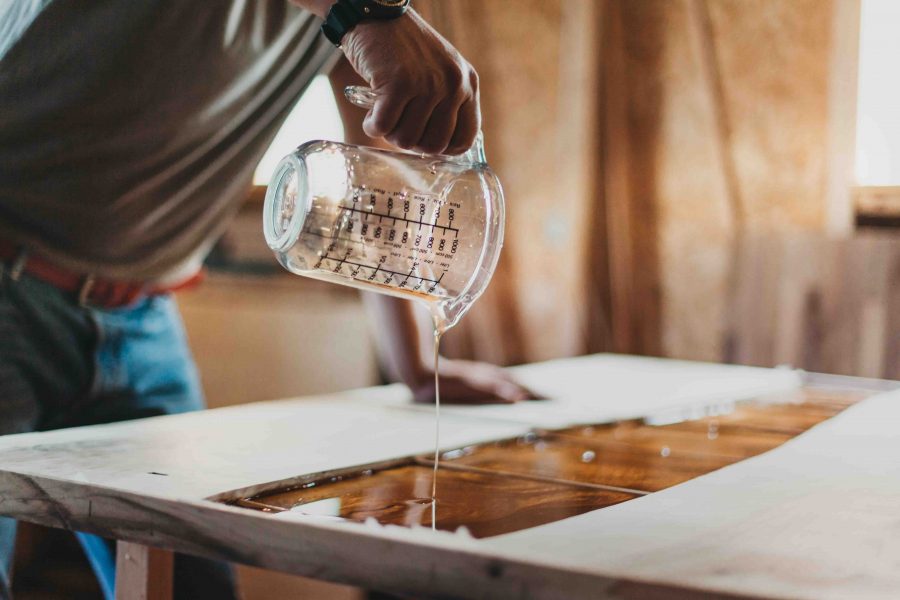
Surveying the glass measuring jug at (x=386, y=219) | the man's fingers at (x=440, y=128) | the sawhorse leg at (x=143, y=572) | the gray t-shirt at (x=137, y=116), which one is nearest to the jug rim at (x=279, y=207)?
the glass measuring jug at (x=386, y=219)

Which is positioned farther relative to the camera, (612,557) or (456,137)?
(456,137)

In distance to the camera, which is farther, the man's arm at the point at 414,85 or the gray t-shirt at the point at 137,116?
the gray t-shirt at the point at 137,116

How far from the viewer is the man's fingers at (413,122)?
3.04 ft

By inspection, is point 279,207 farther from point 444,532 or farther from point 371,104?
point 444,532

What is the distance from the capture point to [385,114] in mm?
919

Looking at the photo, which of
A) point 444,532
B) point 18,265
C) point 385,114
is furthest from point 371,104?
point 18,265

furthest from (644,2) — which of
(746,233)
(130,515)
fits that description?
(130,515)

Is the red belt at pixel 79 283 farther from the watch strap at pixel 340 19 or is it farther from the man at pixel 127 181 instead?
the watch strap at pixel 340 19

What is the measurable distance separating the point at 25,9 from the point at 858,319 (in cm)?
199

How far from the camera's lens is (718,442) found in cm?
121

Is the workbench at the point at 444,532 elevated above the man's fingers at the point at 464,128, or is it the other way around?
the man's fingers at the point at 464,128

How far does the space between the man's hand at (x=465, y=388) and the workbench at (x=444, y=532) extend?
2.9 inches

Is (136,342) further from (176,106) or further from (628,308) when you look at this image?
(628,308)

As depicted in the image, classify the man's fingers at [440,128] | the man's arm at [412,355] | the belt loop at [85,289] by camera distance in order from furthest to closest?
the man's arm at [412,355] < the belt loop at [85,289] < the man's fingers at [440,128]
